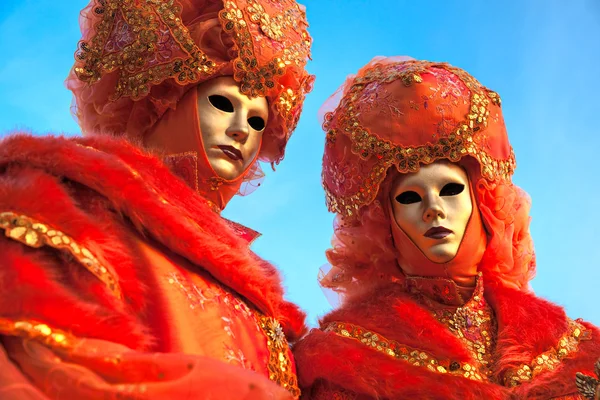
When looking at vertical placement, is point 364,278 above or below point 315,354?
above

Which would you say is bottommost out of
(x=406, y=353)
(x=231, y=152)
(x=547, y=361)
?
(x=406, y=353)

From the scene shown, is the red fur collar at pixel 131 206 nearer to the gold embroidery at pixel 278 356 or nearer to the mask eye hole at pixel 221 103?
→ the gold embroidery at pixel 278 356

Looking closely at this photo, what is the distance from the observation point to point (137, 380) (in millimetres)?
1748

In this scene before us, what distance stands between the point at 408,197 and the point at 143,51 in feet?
4.76

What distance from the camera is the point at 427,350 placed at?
3.28 m

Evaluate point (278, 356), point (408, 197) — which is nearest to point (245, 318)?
point (278, 356)

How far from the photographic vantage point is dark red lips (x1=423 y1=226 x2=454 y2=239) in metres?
3.49

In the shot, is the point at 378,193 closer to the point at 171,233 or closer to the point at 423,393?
the point at 423,393

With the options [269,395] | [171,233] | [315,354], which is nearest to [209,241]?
[171,233]

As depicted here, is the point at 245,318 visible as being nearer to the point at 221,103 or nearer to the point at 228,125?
the point at 228,125

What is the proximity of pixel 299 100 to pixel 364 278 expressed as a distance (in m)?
1.01

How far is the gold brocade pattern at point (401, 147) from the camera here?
360cm

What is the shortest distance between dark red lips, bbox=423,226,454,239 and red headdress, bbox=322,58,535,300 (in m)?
0.28

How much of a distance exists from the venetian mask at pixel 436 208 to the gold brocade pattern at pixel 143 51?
1151 mm
